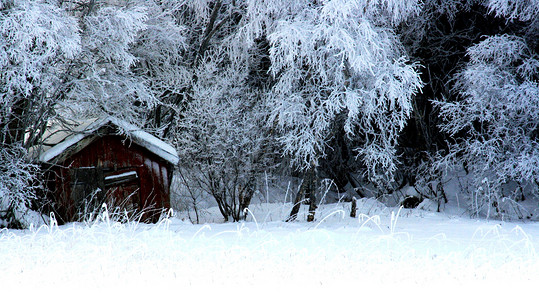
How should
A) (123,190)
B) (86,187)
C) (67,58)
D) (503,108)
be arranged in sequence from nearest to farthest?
1. (67,58)
2. (86,187)
3. (123,190)
4. (503,108)

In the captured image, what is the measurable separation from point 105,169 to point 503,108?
26.3ft

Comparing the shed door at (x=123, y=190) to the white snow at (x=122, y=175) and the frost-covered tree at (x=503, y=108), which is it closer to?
the white snow at (x=122, y=175)

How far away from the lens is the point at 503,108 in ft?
34.7

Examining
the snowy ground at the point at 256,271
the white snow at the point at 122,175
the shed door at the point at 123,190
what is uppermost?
the white snow at the point at 122,175

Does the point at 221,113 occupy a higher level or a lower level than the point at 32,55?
lower

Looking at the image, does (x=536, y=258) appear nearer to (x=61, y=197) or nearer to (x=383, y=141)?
(x=383, y=141)

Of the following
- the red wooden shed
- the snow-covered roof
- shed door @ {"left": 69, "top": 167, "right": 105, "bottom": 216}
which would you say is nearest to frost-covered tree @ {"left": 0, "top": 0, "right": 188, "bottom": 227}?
the snow-covered roof

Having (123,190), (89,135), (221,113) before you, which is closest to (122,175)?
(123,190)

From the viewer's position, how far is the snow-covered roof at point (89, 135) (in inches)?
355

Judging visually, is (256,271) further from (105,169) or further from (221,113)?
(221,113)

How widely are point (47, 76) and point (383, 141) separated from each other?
626cm

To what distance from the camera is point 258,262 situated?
4656mm

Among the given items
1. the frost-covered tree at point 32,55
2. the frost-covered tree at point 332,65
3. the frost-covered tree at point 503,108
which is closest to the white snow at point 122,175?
the frost-covered tree at point 32,55

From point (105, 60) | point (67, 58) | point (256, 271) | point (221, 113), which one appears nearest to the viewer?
point (256, 271)
